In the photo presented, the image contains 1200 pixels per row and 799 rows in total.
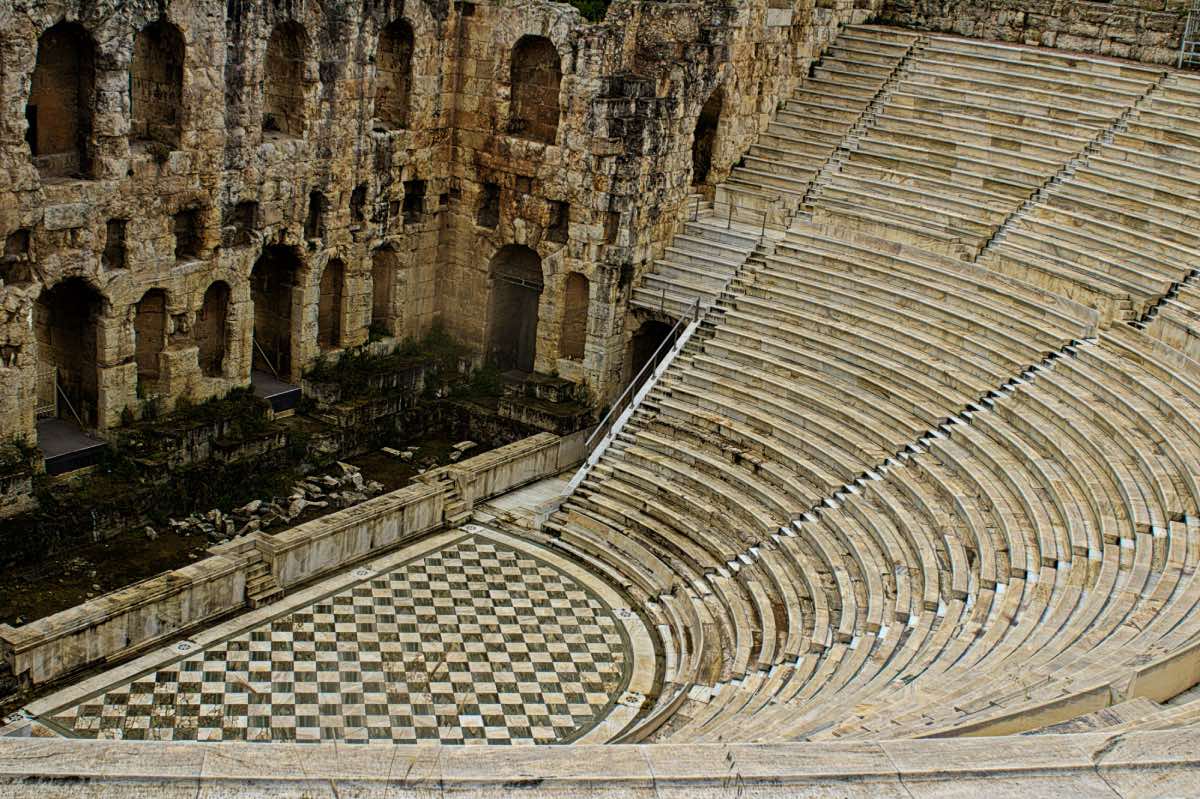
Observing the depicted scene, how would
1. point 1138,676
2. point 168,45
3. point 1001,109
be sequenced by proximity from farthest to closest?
point 1001,109 → point 168,45 → point 1138,676

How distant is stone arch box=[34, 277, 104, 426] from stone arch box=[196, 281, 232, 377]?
2.14 meters

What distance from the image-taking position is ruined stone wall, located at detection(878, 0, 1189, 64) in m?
28.6

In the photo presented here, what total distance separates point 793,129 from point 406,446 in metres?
10.1

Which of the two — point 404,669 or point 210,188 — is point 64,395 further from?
point 404,669

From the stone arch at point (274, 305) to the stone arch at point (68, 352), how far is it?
364 cm

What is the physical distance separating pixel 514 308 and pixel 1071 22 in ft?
40.6

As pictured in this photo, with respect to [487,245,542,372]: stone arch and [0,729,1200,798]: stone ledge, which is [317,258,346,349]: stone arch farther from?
[0,729,1200,798]: stone ledge

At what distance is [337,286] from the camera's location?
95.0ft

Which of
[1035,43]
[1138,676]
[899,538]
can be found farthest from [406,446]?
[1138,676]

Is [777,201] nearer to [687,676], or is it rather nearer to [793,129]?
[793,129]

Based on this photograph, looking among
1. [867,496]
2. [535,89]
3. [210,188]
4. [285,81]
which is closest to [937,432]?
[867,496]

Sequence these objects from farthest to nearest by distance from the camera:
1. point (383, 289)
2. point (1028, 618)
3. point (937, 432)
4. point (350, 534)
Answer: point (383, 289)
point (350, 534)
point (937, 432)
point (1028, 618)

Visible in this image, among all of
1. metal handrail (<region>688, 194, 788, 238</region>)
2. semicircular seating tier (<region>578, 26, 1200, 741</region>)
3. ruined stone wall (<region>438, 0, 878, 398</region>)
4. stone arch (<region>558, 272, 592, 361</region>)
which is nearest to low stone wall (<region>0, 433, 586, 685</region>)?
semicircular seating tier (<region>578, 26, 1200, 741</region>)

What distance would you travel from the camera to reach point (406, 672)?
20.7m
